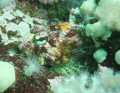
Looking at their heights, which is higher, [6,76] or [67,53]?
[67,53]

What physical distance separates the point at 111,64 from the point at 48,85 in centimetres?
104

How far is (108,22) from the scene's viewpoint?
105 inches

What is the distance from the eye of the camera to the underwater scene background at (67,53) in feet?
8.15

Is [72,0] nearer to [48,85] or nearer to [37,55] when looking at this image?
[37,55]

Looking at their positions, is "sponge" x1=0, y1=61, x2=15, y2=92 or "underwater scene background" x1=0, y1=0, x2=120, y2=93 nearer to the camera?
"sponge" x1=0, y1=61, x2=15, y2=92

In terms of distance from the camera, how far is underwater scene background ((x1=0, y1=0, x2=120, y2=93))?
97.8 inches

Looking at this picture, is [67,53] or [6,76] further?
[67,53]

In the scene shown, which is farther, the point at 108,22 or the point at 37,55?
the point at 37,55

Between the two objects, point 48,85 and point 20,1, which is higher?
point 20,1

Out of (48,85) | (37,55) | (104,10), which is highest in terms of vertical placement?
(104,10)

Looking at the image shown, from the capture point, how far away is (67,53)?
3.12 meters

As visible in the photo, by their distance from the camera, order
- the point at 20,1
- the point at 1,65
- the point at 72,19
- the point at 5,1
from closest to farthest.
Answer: the point at 1,65 → the point at 72,19 → the point at 5,1 → the point at 20,1

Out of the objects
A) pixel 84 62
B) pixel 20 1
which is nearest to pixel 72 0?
pixel 20 1

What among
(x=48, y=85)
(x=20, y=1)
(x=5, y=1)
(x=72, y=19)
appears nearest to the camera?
(x=48, y=85)
